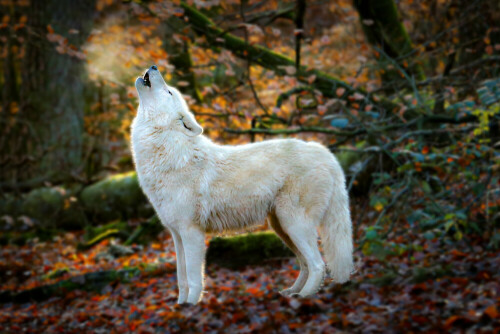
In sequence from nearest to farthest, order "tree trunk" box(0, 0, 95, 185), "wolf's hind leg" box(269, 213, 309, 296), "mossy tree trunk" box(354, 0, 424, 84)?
"wolf's hind leg" box(269, 213, 309, 296), "mossy tree trunk" box(354, 0, 424, 84), "tree trunk" box(0, 0, 95, 185)

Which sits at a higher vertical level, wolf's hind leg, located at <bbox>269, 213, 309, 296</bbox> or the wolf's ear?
the wolf's ear

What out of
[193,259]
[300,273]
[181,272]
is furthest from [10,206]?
[300,273]

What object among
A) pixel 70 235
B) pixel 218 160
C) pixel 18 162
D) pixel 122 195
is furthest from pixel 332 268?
pixel 18 162

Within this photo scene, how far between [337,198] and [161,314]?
210cm

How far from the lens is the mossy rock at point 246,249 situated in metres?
7.14

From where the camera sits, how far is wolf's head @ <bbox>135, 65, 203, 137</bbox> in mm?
4359

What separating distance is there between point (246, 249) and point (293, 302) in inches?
120

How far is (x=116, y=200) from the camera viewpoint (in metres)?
11.5

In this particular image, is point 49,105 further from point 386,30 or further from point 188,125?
point 188,125

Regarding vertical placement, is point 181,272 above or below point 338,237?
below

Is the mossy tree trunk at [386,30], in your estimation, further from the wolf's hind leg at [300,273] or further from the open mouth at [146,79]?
the open mouth at [146,79]

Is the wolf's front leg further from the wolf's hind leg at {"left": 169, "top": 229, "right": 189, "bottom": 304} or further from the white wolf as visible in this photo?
A: the wolf's hind leg at {"left": 169, "top": 229, "right": 189, "bottom": 304}

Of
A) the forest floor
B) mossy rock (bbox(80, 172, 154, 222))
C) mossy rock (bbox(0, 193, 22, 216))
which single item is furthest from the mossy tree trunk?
Answer: mossy rock (bbox(0, 193, 22, 216))

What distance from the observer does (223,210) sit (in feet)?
14.4
